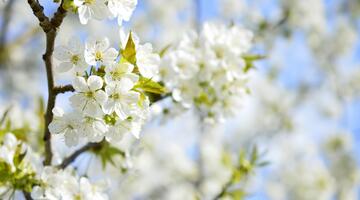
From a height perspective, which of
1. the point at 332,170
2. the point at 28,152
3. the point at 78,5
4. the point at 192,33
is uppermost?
the point at 332,170

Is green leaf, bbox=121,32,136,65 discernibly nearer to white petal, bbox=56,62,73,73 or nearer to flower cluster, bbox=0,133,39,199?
white petal, bbox=56,62,73,73

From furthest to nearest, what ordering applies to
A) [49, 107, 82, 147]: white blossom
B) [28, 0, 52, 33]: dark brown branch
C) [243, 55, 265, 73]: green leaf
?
[243, 55, 265, 73]: green leaf
[49, 107, 82, 147]: white blossom
[28, 0, 52, 33]: dark brown branch

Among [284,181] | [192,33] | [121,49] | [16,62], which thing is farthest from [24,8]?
[121,49]

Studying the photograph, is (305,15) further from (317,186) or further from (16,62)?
(16,62)

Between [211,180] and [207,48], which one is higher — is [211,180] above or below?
above

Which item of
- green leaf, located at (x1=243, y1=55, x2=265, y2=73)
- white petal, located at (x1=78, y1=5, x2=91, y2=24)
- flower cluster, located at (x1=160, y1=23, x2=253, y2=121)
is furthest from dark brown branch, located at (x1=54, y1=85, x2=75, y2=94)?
green leaf, located at (x1=243, y1=55, x2=265, y2=73)

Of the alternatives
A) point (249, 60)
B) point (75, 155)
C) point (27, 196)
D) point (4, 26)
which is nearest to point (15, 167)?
point (27, 196)

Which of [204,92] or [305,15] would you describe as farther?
[305,15]
